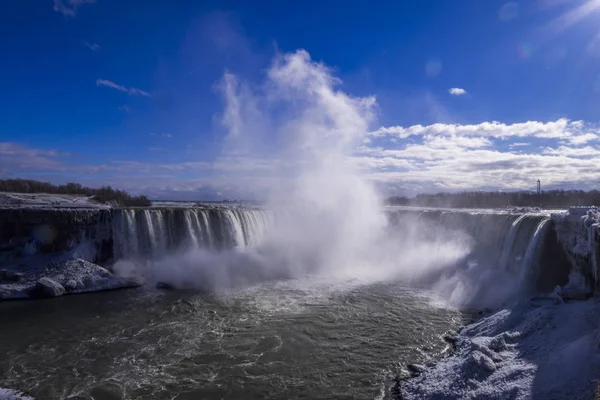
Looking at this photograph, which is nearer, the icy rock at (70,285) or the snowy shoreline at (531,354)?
the snowy shoreline at (531,354)

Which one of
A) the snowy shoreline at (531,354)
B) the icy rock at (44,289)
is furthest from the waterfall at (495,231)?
the icy rock at (44,289)

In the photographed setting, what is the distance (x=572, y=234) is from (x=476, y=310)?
4.60 m

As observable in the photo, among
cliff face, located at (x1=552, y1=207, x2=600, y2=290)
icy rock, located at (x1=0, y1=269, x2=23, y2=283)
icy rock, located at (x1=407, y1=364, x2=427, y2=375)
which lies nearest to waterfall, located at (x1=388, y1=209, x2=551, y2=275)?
cliff face, located at (x1=552, y1=207, x2=600, y2=290)

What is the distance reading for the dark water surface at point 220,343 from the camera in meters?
8.68

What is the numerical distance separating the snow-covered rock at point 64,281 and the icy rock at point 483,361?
16632 mm

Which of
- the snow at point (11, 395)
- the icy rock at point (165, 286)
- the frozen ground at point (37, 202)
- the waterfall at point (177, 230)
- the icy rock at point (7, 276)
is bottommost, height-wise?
the icy rock at point (165, 286)

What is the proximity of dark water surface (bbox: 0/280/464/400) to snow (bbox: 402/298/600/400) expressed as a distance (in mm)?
1128

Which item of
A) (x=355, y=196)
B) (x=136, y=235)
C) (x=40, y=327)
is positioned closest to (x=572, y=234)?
(x=355, y=196)

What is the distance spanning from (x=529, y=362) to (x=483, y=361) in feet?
3.12

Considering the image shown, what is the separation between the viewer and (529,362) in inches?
316

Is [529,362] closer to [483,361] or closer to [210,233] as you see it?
[483,361]

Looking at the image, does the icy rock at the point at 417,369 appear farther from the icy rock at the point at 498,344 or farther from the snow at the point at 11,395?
the snow at the point at 11,395

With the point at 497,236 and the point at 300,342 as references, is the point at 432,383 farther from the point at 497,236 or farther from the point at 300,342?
the point at 497,236

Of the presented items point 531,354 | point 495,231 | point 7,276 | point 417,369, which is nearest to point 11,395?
point 417,369
